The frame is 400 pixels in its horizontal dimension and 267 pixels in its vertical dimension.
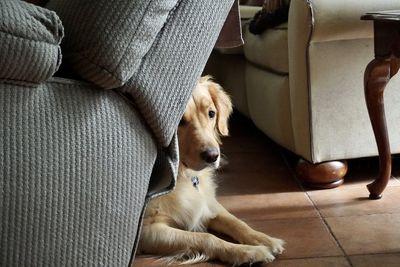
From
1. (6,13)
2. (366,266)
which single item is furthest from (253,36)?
(6,13)

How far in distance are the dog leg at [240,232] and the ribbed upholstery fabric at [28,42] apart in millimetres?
804

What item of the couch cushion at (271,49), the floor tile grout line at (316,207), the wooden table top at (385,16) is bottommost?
the floor tile grout line at (316,207)

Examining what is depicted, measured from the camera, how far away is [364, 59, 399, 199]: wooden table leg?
5.31 ft

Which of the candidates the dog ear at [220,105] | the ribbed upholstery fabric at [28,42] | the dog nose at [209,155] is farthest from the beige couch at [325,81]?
the ribbed upholstery fabric at [28,42]

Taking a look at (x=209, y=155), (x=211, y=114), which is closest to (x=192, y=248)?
(x=209, y=155)

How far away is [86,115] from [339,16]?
Answer: 103 centimetres

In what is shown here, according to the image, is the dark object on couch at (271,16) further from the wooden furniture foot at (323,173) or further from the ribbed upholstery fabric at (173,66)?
the ribbed upholstery fabric at (173,66)

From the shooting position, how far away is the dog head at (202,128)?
5.13ft

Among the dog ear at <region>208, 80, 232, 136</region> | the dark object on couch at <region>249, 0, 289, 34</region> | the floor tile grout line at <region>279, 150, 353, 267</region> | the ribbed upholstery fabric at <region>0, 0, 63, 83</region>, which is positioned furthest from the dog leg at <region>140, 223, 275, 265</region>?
the dark object on couch at <region>249, 0, 289, 34</region>

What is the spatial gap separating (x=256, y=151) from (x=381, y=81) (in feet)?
3.19

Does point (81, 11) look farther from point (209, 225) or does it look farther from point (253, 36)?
point (253, 36)

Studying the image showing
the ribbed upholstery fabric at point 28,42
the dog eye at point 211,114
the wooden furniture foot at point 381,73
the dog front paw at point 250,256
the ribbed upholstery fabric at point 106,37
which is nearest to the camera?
the ribbed upholstery fabric at point 28,42

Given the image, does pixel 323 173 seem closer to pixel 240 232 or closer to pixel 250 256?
pixel 240 232

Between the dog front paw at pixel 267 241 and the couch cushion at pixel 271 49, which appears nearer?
the dog front paw at pixel 267 241
